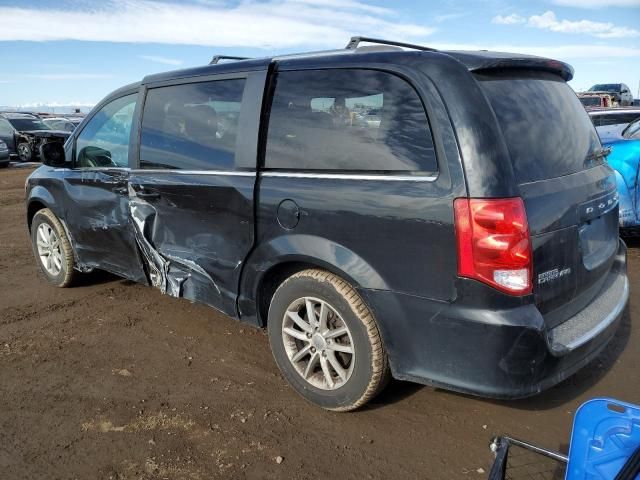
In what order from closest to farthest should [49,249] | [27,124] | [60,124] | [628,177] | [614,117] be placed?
[49,249]
[628,177]
[614,117]
[27,124]
[60,124]

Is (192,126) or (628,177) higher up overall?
(192,126)

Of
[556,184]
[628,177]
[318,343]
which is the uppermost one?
[556,184]

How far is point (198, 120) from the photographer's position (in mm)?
3512

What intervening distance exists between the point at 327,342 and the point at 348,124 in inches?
45.6

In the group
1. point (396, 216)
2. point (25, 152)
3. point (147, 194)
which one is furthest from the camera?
point (25, 152)

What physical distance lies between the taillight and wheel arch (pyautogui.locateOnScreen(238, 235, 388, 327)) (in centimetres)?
46

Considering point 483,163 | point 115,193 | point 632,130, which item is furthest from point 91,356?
point 632,130

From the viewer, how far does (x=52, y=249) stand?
514 cm

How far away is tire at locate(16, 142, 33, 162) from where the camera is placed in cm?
1878

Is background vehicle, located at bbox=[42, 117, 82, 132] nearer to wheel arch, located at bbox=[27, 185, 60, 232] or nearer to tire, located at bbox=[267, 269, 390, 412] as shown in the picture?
wheel arch, located at bbox=[27, 185, 60, 232]

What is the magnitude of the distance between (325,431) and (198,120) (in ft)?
6.85

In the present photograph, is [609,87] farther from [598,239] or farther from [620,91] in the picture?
[598,239]

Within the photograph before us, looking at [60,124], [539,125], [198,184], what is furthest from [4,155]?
[539,125]

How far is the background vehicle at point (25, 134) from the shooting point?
734 inches
